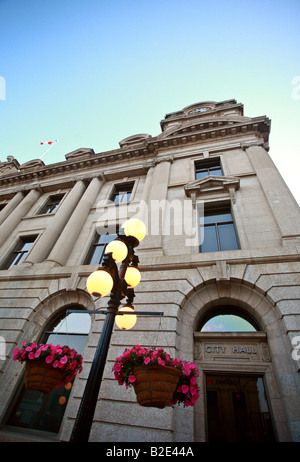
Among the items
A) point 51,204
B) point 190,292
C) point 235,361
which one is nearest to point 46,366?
point 190,292

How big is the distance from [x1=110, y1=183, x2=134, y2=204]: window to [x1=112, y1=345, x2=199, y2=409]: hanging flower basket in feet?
39.9

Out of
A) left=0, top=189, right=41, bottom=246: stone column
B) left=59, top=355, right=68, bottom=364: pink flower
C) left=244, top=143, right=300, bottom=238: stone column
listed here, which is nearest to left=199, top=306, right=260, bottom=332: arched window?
left=244, top=143, right=300, bottom=238: stone column

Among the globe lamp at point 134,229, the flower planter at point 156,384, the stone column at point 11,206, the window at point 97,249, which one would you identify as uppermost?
the stone column at point 11,206

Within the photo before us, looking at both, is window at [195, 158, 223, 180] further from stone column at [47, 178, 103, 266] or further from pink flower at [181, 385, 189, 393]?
pink flower at [181, 385, 189, 393]

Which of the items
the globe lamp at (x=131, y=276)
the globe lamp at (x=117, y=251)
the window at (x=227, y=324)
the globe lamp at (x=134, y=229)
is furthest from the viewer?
the window at (x=227, y=324)

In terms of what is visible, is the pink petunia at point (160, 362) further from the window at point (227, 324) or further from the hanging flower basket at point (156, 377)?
the window at point (227, 324)

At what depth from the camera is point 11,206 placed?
1717cm

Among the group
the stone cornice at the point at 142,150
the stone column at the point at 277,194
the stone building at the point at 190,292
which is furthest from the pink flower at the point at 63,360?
the stone cornice at the point at 142,150

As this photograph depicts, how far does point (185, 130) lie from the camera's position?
15.5 m

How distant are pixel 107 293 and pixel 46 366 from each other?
182 cm

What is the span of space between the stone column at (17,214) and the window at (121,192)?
6.47m

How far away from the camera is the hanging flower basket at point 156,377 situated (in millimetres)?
3365

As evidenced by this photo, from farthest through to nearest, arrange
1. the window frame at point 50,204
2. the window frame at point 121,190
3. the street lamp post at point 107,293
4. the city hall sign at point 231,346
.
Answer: the window frame at point 50,204 → the window frame at point 121,190 → the city hall sign at point 231,346 → the street lamp post at point 107,293

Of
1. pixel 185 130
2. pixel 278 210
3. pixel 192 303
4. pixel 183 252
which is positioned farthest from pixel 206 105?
pixel 192 303
